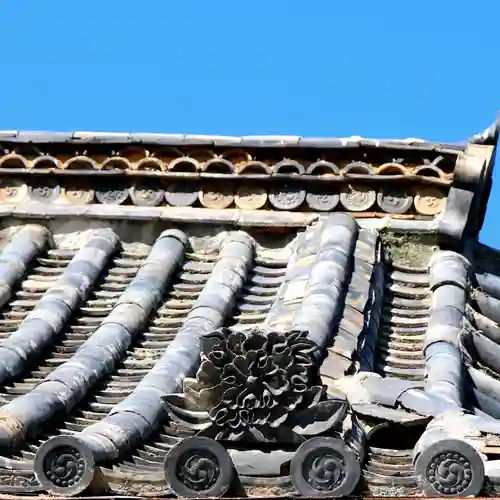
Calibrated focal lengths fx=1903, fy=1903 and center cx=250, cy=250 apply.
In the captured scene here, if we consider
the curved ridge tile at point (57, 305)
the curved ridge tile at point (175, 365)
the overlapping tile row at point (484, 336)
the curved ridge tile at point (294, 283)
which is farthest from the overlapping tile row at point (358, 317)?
the curved ridge tile at point (57, 305)

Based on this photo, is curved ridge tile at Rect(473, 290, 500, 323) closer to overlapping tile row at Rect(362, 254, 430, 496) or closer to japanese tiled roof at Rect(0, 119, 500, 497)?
japanese tiled roof at Rect(0, 119, 500, 497)

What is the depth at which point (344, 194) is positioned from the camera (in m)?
12.1

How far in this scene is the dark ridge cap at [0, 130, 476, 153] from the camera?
1209cm

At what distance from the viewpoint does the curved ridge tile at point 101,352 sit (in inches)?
360

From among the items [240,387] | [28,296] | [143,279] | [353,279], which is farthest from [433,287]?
[240,387]

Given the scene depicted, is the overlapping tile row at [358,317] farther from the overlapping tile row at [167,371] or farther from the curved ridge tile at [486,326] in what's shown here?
the overlapping tile row at [167,371]

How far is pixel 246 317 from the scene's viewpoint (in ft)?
35.6

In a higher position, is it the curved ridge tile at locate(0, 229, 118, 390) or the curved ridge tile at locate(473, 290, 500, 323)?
the curved ridge tile at locate(473, 290, 500, 323)

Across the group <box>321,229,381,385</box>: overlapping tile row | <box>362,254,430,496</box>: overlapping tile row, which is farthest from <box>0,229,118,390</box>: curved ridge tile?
<box>362,254,430,496</box>: overlapping tile row

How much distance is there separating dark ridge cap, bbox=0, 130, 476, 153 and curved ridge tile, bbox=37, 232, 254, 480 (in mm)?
670

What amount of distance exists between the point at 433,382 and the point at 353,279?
1655 millimetres

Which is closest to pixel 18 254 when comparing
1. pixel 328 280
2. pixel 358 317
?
pixel 328 280

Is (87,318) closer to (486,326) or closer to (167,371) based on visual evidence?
(167,371)

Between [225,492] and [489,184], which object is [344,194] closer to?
[489,184]
